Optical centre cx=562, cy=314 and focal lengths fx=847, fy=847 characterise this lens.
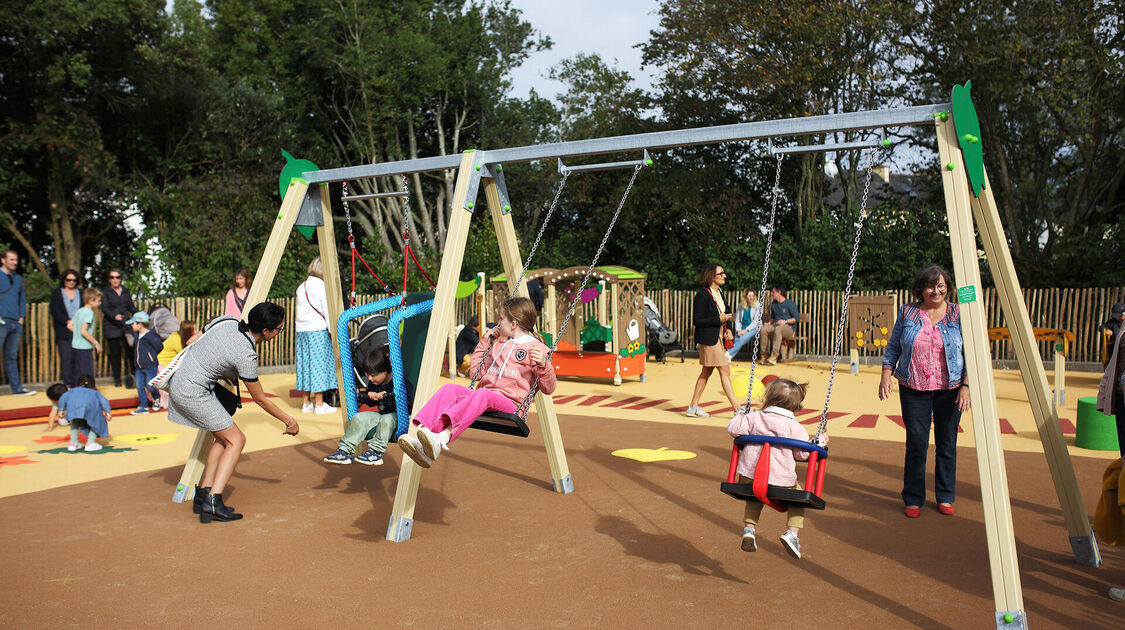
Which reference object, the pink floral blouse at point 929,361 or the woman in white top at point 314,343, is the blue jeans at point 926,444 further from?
the woman in white top at point 314,343

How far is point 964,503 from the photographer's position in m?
5.87

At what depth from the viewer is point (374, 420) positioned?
6.20m

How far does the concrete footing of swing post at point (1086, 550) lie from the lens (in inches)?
178

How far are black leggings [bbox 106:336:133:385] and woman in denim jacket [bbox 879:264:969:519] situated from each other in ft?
37.1

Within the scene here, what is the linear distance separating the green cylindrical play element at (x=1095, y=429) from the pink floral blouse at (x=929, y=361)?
317 centimetres

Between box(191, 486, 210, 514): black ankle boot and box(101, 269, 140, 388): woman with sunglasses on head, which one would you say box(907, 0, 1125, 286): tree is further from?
box(191, 486, 210, 514): black ankle boot

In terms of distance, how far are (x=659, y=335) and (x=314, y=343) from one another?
8379mm

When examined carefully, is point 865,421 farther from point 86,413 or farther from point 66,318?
point 66,318

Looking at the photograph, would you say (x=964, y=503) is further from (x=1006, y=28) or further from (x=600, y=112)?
(x=600, y=112)

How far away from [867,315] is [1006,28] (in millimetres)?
8523

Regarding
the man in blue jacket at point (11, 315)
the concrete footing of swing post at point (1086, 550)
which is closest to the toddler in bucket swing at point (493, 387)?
the concrete footing of swing post at point (1086, 550)

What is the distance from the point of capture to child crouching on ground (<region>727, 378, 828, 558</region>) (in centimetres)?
421

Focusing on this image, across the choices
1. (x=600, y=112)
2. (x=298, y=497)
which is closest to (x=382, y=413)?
(x=298, y=497)

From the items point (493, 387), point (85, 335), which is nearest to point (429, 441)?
point (493, 387)
